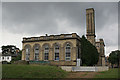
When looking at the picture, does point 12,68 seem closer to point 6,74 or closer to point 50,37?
point 6,74

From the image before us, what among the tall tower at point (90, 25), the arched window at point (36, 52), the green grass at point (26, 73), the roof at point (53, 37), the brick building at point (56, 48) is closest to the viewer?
the green grass at point (26, 73)

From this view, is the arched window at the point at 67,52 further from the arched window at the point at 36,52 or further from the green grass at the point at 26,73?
the green grass at the point at 26,73

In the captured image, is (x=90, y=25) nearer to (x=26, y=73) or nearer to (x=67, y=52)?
(x=67, y=52)

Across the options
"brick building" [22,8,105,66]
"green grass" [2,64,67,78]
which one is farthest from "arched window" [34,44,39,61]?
"green grass" [2,64,67,78]

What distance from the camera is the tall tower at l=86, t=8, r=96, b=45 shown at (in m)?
36.2

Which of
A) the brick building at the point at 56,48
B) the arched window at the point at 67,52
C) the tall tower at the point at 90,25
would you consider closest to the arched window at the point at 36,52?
the brick building at the point at 56,48

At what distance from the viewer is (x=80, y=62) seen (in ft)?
97.0

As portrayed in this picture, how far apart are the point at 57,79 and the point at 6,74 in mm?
6041

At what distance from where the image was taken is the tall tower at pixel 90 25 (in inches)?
1427

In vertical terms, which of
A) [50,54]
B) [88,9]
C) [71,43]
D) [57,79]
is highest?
[88,9]

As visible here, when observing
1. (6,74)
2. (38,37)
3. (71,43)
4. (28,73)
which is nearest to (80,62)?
(71,43)

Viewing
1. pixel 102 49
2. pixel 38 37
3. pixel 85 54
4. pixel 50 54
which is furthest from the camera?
pixel 102 49

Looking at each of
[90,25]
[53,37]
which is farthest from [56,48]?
[90,25]

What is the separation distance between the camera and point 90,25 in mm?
36656
